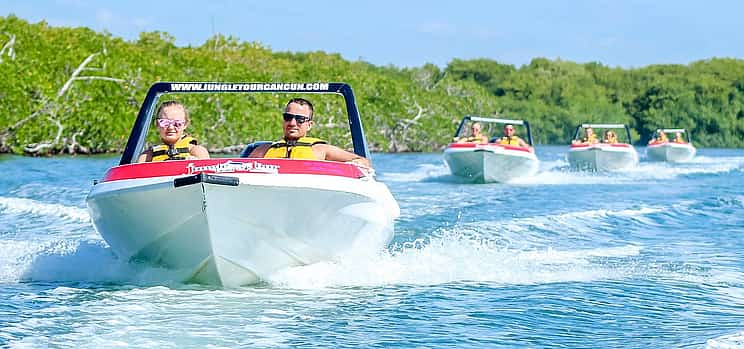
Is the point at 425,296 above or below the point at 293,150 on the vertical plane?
below

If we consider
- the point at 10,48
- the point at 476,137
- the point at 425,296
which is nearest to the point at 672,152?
the point at 476,137

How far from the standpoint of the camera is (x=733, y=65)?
293ft

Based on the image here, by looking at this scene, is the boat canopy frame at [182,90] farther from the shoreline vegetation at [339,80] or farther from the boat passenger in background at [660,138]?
the boat passenger in background at [660,138]

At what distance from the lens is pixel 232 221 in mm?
6160

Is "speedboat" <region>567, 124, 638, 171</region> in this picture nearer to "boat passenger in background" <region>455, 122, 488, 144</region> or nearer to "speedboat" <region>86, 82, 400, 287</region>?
"boat passenger in background" <region>455, 122, 488, 144</region>

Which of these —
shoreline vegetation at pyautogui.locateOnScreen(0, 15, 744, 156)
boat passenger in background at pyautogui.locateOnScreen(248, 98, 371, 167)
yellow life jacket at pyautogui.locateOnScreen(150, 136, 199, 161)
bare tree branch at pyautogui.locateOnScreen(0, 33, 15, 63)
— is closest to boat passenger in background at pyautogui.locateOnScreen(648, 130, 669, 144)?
shoreline vegetation at pyautogui.locateOnScreen(0, 15, 744, 156)

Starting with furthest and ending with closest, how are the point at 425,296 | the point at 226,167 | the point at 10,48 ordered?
the point at 10,48
the point at 425,296
the point at 226,167

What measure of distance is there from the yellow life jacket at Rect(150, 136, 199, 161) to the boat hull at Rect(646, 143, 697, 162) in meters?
30.8

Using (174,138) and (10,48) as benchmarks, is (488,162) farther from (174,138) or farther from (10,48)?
(10,48)

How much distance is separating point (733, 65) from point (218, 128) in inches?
2405

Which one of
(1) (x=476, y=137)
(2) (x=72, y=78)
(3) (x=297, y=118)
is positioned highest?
(2) (x=72, y=78)

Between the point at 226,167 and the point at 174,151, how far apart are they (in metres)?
0.74

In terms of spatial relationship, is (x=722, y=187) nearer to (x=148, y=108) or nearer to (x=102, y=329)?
(x=148, y=108)

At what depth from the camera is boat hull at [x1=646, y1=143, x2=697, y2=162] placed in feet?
116
